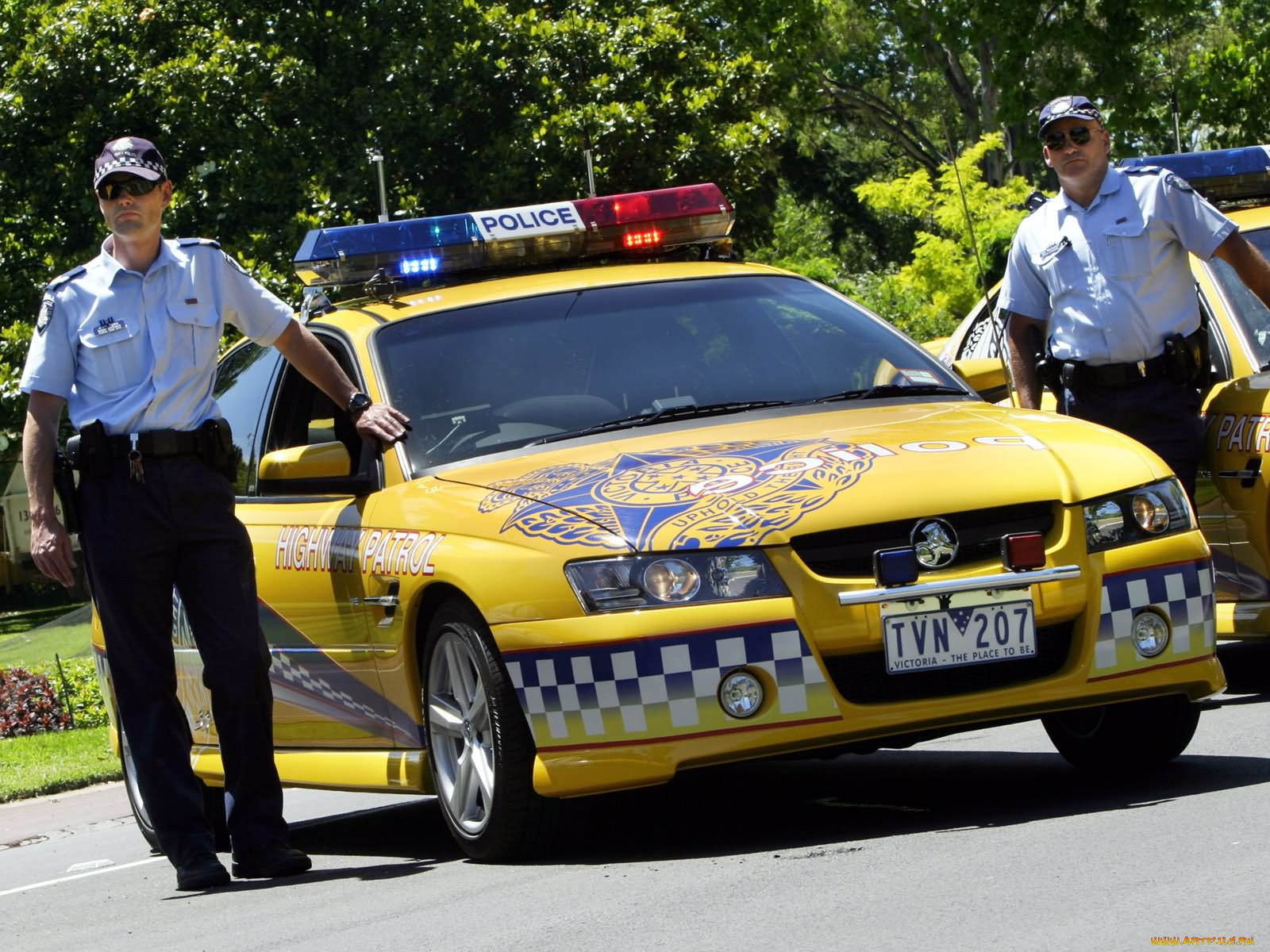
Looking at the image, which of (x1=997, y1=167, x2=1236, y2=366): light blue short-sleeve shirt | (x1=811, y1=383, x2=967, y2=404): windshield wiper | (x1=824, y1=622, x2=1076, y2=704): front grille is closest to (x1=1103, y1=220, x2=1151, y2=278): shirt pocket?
(x1=997, y1=167, x2=1236, y2=366): light blue short-sleeve shirt

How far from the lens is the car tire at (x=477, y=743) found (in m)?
5.45

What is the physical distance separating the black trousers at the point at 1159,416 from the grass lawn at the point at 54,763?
545 centimetres

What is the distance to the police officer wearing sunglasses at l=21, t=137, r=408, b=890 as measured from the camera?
5941 mm

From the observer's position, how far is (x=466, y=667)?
566cm

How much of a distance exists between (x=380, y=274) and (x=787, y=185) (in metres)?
43.2

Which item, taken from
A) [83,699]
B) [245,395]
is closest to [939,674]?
[245,395]

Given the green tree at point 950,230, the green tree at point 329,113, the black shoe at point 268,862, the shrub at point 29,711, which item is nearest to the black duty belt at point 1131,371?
the black shoe at point 268,862

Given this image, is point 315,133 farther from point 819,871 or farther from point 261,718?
point 819,871

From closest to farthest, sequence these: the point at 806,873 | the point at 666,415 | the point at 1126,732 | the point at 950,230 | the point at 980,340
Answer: the point at 806,873
the point at 1126,732
the point at 666,415
the point at 980,340
the point at 950,230

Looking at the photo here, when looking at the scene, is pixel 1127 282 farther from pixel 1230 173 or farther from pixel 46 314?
pixel 46 314

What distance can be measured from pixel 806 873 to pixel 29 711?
8.98 m

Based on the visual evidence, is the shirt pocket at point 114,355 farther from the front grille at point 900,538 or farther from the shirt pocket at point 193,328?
the front grille at point 900,538

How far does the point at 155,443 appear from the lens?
19.4 feet

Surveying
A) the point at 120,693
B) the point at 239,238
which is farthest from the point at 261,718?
the point at 239,238
